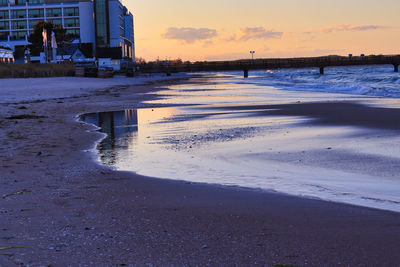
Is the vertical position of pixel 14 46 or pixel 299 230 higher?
pixel 14 46

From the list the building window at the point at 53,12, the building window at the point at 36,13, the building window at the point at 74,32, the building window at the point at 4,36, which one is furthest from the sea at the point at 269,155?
the building window at the point at 4,36

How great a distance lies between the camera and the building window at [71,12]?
119 m

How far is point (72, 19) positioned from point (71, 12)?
1.89m

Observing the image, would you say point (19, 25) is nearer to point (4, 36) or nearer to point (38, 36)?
point (4, 36)

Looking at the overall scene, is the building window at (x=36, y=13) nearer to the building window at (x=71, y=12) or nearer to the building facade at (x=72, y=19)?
the building facade at (x=72, y=19)

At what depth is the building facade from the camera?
114m

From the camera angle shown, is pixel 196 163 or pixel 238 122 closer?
pixel 196 163

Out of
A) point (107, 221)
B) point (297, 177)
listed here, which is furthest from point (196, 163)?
point (107, 221)

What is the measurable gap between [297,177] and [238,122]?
681cm

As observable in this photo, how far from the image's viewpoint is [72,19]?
119 m

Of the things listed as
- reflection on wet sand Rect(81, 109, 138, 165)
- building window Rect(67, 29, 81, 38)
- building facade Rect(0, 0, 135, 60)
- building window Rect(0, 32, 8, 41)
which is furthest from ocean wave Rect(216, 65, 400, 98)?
building window Rect(0, 32, 8, 41)

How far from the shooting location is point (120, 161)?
24.2 feet

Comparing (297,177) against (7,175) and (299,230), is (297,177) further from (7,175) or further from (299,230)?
(7,175)

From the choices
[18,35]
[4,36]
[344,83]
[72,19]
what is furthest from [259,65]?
[4,36]
